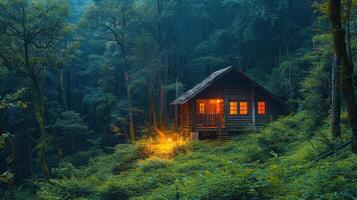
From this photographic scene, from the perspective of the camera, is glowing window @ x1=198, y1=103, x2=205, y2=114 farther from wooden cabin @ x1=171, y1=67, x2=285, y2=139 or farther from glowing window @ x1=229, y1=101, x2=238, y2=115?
glowing window @ x1=229, y1=101, x2=238, y2=115

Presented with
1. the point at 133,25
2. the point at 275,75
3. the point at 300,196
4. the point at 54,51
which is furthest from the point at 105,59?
the point at 300,196

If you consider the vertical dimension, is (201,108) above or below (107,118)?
above

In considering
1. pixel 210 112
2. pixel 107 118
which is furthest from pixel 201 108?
pixel 107 118

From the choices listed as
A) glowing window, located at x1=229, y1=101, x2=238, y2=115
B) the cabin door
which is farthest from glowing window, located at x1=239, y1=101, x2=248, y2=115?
the cabin door

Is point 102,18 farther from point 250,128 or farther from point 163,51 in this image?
point 250,128

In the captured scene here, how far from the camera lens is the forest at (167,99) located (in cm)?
1025

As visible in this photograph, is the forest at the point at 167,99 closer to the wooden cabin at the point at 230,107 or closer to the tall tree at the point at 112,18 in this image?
the tall tree at the point at 112,18

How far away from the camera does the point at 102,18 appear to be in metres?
36.3

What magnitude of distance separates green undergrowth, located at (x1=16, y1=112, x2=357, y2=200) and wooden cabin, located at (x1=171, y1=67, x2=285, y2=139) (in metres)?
3.27

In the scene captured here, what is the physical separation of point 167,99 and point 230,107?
15.1 meters

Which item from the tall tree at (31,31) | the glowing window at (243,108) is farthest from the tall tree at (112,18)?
the glowing window at (243,108)

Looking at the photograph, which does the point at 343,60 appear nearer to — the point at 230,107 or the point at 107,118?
the point at 230,107

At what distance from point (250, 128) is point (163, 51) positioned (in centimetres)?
1661

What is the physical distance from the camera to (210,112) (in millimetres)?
32750
